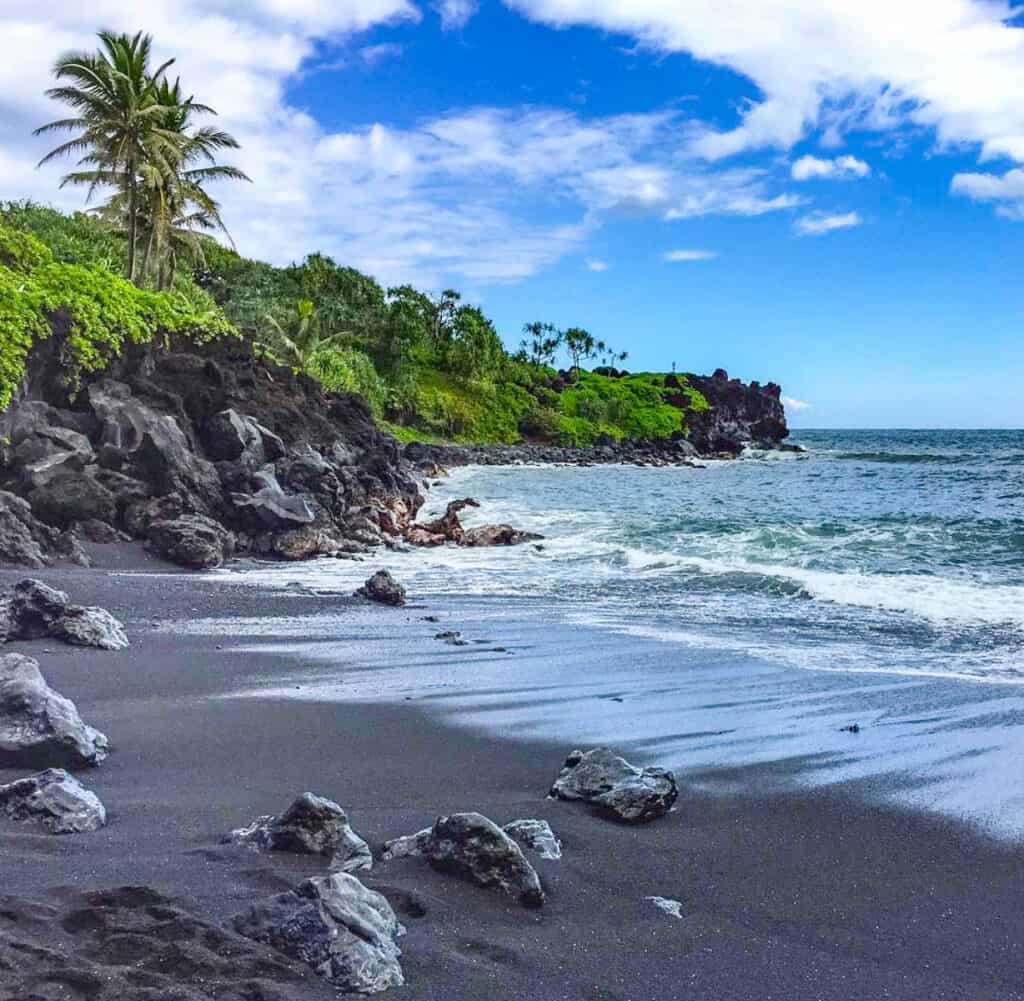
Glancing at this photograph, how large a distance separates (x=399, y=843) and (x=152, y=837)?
108 centimetres

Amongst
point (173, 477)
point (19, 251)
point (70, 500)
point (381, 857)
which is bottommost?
point (381, 857)

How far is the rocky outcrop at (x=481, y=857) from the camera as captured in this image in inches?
140

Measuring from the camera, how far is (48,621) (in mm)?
8062

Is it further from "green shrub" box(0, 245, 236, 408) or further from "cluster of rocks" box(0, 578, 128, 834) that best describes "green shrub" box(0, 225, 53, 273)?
"cluster of rocks" box(0, 578, 128, 834)

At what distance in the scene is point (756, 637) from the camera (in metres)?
10.0

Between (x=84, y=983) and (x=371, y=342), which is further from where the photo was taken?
(x=371, y=342)

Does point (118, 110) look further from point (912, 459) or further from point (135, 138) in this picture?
point (912, 459)

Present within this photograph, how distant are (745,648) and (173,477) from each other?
11795 millimetres

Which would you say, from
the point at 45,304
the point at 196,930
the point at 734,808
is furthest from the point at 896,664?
the point at 45,304

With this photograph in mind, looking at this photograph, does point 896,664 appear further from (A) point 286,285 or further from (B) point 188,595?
(A) point 286,285

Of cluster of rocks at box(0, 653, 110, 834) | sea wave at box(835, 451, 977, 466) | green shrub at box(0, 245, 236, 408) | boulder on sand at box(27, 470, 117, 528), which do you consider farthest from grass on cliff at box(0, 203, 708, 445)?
sea wave at box(835, 451, 977, 466)

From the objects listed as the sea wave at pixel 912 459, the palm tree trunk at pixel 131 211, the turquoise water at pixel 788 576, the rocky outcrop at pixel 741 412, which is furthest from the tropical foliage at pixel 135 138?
the rocky outcrop at pixel 741 412

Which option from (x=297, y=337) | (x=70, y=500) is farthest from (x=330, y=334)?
(x=70, y=500)

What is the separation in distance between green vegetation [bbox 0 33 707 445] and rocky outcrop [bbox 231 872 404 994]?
15219 millimetres
